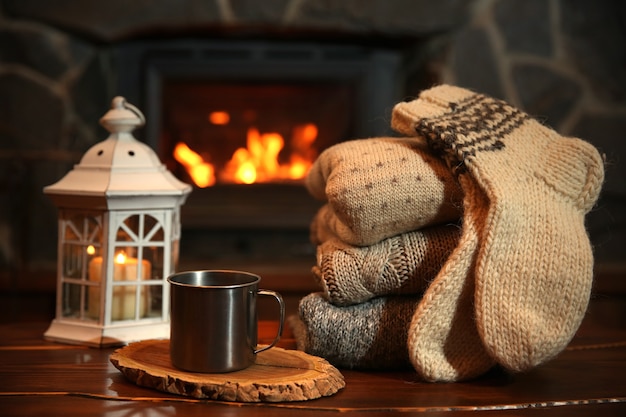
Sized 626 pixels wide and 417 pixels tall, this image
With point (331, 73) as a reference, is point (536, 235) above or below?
below

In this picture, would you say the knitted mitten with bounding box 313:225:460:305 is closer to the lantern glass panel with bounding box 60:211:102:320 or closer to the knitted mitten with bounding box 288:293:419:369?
the knitted mitten with bounding box 288:293:419:369

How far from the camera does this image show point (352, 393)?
70cm

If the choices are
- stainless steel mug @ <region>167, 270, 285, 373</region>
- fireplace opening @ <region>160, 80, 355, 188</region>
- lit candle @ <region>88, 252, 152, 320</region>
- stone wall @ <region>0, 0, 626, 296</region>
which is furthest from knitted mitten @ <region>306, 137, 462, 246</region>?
fireplace opening @ <region>160, 80, 355, 188</region>

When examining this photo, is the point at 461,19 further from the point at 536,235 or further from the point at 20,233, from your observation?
the point at 536,235

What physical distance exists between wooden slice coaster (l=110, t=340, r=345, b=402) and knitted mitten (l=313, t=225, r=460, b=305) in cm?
7

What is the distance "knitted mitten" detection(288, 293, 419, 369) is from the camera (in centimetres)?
78

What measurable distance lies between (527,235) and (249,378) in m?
0.28

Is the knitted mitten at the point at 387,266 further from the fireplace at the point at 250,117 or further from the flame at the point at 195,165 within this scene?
the flame at the point at 195,165

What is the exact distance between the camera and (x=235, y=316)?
2.36ft

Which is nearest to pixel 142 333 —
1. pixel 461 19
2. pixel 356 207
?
pixel 356 207

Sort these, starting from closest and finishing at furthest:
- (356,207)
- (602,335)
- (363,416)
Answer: (363,416), (356,207), (602,335)

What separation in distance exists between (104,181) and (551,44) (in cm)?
157

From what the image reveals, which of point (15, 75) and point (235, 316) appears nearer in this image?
point (235, 316)

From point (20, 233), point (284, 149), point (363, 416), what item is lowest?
point (363, 416)
